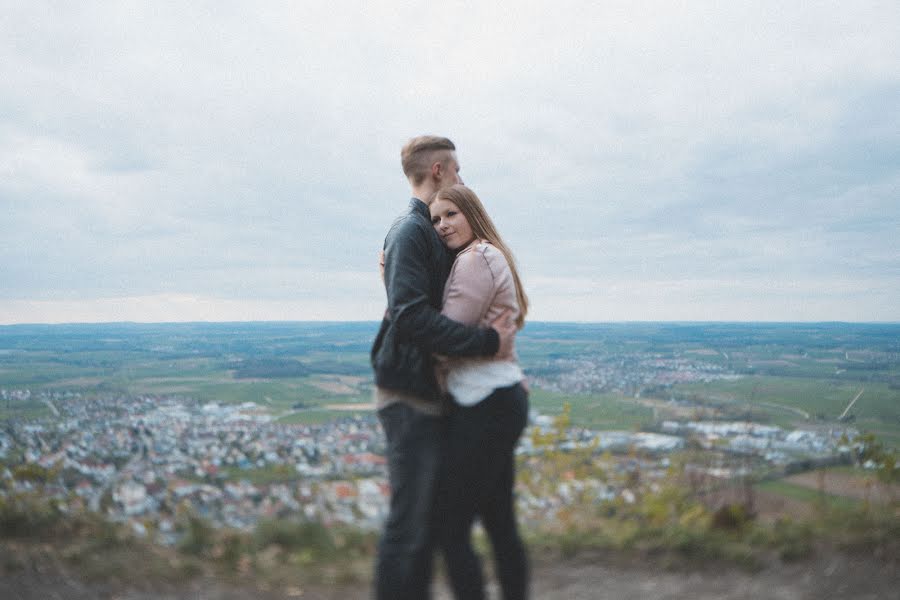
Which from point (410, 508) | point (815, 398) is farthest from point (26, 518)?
point (815, 398)

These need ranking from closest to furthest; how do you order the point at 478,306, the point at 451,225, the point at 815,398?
the point at 478,306 → the point at 451,225 → the point at 815,398

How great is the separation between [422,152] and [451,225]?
0.34 meters

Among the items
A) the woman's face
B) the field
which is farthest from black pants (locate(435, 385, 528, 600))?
the field

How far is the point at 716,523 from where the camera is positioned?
325 centimetres

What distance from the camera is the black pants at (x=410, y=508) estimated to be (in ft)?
6.28

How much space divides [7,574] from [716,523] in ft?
12.0

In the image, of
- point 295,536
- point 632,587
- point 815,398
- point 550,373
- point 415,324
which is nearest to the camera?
point 415,324

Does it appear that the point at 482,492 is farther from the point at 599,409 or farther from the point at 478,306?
the point at 599,409

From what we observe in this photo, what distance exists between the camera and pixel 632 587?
9.00 feet

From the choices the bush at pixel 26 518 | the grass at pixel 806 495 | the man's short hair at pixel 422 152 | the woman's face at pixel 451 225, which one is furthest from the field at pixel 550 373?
the bush at pixel 26 518

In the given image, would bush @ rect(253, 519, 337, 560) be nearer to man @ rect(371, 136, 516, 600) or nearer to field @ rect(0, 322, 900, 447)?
field @ rect(0, 322, 900, 447)

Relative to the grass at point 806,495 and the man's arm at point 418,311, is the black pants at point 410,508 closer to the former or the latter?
the man's arm at point 418,311

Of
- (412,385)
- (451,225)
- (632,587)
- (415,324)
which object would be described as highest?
(451,225)

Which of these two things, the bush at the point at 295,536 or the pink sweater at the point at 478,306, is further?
the bush at the point at 295,536
